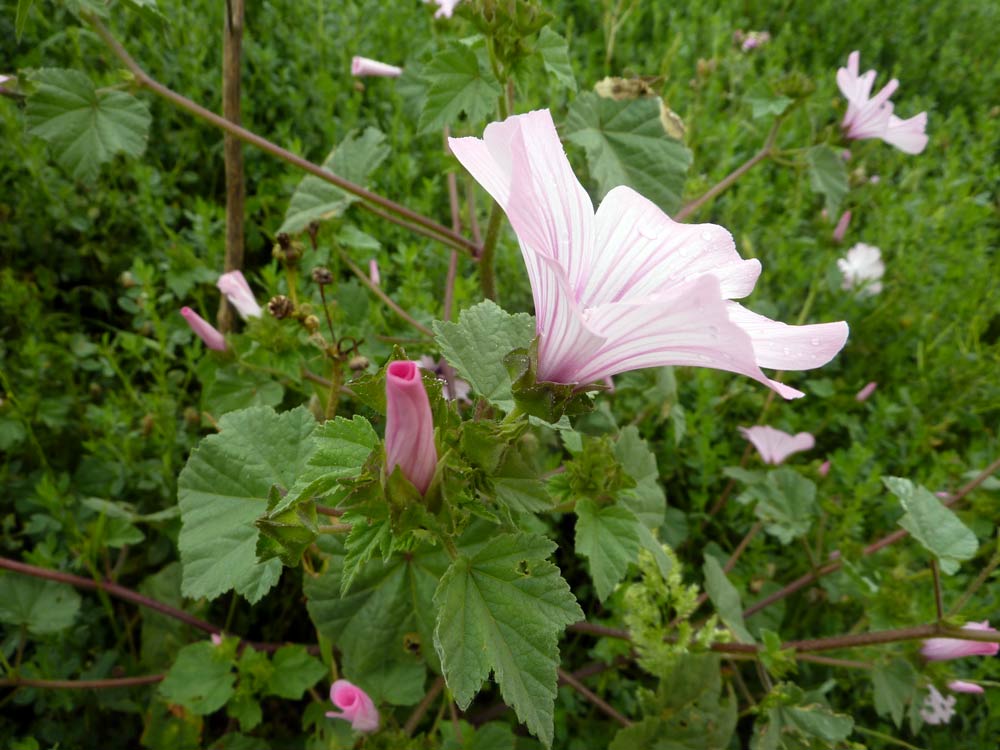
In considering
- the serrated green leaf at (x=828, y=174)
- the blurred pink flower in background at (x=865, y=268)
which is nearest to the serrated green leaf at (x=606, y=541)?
the serrated green leaf at (x=828, y=174)

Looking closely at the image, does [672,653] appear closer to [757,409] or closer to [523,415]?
[523,415]

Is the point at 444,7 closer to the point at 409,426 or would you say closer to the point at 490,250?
the point at 490,250

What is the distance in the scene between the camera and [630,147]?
1.17 m

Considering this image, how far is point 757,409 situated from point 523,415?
4.87 ft

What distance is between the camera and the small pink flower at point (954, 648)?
3.63ft

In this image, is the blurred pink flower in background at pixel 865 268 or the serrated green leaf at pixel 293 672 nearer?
the serrated green leaf at pixel 293 672

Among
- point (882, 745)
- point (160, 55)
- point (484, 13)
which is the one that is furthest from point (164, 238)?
point (882, 745)

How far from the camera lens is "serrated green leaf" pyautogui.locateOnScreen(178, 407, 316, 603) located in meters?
0.79

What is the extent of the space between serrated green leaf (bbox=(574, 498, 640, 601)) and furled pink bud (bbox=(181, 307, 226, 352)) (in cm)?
68

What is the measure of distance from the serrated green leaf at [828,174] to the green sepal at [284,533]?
1218mm

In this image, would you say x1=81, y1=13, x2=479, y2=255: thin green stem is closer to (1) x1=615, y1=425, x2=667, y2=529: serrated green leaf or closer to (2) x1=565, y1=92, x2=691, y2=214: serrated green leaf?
(2) x1=565, y1=92, x2=691, y2=214: serrated green leaf

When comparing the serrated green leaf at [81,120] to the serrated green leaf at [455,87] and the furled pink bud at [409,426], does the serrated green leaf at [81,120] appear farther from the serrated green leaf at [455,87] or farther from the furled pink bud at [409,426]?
the furled pink bud at [409,426]

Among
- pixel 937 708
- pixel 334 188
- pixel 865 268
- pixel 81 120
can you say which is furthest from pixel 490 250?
pixel 865 268

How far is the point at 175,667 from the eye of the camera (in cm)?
112
